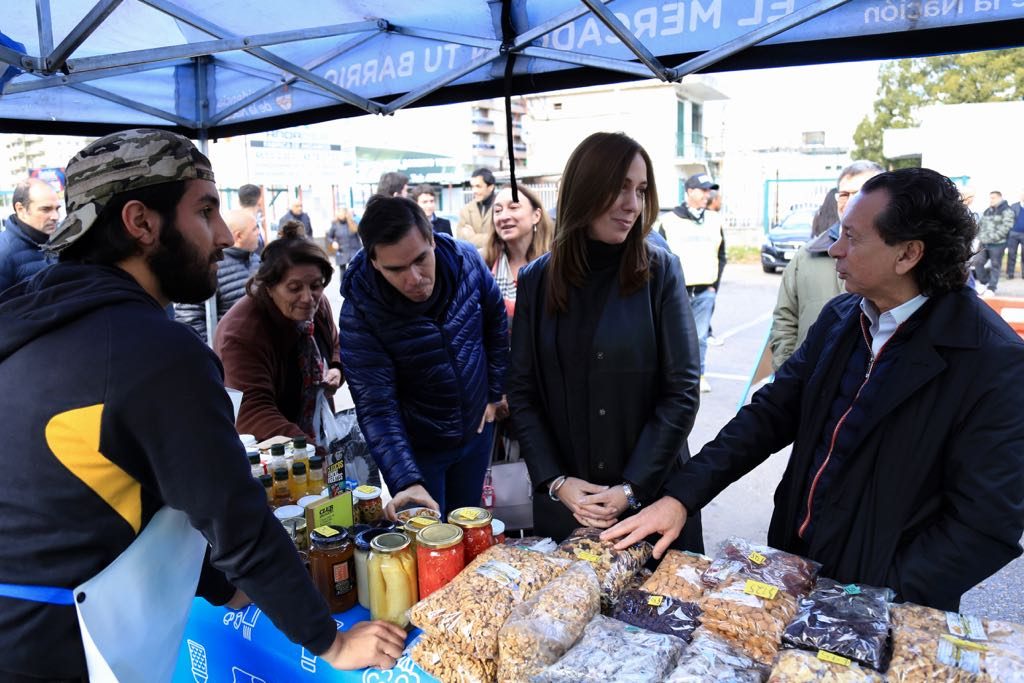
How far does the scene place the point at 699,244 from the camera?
22.6ft

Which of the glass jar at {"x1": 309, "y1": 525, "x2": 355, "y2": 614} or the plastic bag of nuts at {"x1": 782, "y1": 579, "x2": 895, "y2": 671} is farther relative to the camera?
the glass jar at {"x1": 309, "y1": 525, "x2": 355, "y2": 614}

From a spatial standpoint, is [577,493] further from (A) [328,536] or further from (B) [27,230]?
(B) [27,230]

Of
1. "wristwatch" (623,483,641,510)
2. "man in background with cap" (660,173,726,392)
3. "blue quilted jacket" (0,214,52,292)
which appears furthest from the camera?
"man in background with cap" (660,173,726,392)

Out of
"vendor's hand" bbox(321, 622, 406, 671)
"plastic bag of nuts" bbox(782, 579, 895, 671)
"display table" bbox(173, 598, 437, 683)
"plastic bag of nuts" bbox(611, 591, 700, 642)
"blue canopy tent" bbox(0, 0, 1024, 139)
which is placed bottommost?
"display table" bbox(173, 598, 437, 683)

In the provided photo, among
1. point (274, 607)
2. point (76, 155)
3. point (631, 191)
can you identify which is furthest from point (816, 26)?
point (274, 607)

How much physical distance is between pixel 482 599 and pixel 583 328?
0.99 meters

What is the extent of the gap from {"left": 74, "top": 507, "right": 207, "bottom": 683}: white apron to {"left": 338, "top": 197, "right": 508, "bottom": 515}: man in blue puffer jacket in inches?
31.5

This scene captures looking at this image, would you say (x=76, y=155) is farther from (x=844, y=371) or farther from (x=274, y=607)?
(x=844, y=371)

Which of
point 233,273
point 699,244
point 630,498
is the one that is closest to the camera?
point 630,498

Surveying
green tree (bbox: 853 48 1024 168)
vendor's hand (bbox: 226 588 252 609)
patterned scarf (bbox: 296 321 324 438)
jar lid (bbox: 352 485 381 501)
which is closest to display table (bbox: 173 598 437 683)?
vendor's hand (bbox: 226 588 252 609)

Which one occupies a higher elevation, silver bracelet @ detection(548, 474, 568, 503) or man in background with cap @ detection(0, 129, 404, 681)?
man in background with cap @ detection(0, 129, 404, 681)

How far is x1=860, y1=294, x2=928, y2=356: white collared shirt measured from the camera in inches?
67.2

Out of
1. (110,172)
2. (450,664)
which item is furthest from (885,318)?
(110,172)

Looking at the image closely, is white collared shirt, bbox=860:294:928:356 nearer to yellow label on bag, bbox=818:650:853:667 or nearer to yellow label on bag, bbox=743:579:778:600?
yellow label on bag, bbox=743:579:778:600
